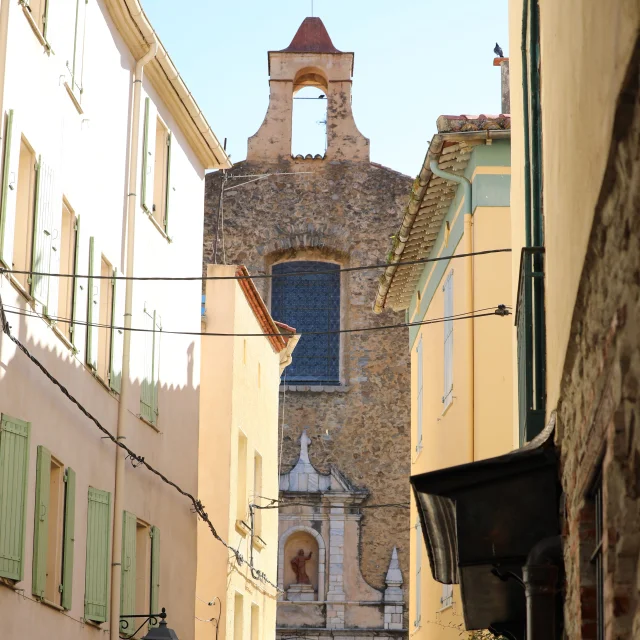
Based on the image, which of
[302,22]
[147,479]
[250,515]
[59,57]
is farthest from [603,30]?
[302,22]

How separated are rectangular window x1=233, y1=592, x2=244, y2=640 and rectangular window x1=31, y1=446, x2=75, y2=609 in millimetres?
8986

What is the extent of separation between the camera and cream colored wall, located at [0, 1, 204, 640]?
10.7 m

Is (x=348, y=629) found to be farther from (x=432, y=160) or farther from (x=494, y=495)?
(x=494, y=495)

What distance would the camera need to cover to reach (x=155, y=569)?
14.9m

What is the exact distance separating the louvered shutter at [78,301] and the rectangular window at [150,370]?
214 cm

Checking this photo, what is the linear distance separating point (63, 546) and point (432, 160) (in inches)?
198

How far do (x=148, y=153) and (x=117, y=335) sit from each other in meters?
2.34

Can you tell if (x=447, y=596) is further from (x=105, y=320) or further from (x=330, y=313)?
(x=330, y=313)

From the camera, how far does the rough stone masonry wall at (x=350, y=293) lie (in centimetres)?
3197

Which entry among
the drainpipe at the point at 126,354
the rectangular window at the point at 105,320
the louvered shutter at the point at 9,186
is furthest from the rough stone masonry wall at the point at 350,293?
the louvered shutter at the point at 9,186

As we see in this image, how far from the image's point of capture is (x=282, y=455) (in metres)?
31.9

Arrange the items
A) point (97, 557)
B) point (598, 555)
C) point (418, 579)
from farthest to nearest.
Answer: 1. point (418, 579)
2. point (97, 557)
3. point (598, 555)

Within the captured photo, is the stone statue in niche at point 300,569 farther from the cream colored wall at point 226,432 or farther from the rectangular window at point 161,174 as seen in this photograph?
the rectangular window at point 161,174

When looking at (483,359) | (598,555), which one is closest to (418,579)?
(483,359)
